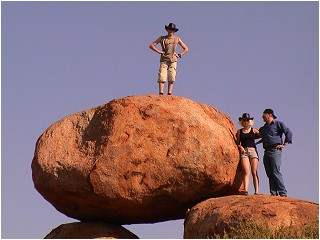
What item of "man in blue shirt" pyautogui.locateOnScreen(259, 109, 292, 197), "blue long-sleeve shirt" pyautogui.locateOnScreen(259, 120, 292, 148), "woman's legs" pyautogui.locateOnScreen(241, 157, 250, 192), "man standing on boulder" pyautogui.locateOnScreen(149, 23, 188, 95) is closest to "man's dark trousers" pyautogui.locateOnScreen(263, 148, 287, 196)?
"man in blue shirt" pyautogui.locateOnScreen(259, 109, 292, 197)

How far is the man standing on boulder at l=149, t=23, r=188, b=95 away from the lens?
1723cm

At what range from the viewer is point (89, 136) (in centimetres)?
1652

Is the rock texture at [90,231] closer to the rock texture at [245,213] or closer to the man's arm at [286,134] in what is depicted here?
the rock texture at [245,213]

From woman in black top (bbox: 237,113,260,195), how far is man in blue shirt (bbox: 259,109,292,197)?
0.22 meters

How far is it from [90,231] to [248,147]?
393cm

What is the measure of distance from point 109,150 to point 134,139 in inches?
22.5

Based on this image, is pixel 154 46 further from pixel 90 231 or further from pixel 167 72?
pixel 90 231

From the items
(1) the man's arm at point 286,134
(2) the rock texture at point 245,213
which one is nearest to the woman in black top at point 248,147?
(1) the man's arm at point 286,134

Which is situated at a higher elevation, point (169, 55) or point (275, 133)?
point (169, 55)

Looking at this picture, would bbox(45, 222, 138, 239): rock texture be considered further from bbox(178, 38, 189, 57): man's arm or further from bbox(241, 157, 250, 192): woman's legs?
bbox(178, 38, 189, 57): man's arm

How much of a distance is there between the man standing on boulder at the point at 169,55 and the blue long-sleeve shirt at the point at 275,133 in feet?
7.94

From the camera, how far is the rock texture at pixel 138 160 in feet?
51.8

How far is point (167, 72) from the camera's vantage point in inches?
682

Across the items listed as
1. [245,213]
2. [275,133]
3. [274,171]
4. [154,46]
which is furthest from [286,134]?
[154,46]
